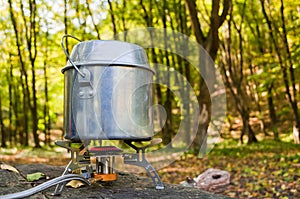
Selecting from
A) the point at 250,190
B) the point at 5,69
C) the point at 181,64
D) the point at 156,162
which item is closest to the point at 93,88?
the point at 156,162

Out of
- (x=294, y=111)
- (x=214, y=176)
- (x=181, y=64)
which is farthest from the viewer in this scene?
(x=181, y=64)

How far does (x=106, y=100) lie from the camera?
2.58 metres

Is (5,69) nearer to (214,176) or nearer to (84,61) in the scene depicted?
(214,176)

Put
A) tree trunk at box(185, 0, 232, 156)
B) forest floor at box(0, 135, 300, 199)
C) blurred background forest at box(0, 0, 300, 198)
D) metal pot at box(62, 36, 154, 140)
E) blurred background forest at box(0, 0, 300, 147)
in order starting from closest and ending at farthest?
metal pot at box(62, 36, 154, 140), forest floor at box(0, 135, 300, 199), blurred background forest at box(0, 0, 300, 198), tree trunk at box(185, 0, 232, 156), blurred background forest at box(0, 0, 300, 147)

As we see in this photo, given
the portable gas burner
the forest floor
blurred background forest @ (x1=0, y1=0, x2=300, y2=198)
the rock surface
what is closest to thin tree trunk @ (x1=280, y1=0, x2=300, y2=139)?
blurred background forest @ (x1=0, y1=0, x2=300, y2=198)

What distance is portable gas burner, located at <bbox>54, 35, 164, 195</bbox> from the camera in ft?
8.45

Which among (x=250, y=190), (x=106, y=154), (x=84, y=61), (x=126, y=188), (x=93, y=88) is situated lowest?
(x=250, y=190)

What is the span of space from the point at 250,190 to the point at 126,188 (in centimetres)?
329

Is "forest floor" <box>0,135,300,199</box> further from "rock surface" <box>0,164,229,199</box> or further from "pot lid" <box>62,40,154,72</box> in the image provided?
"pot lid" <box>62,40,154,72</box>

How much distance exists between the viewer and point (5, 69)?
21812 millimetres

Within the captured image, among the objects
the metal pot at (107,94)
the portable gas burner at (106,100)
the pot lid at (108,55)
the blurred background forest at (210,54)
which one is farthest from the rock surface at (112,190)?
the pot lid at (108,55)

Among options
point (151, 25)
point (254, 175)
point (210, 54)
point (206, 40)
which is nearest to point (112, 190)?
point (254, 175)

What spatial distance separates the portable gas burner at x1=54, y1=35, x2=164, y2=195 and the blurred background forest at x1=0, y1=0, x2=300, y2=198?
3.58 ft

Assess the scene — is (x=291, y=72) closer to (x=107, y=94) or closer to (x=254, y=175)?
(x=254, y=175)
